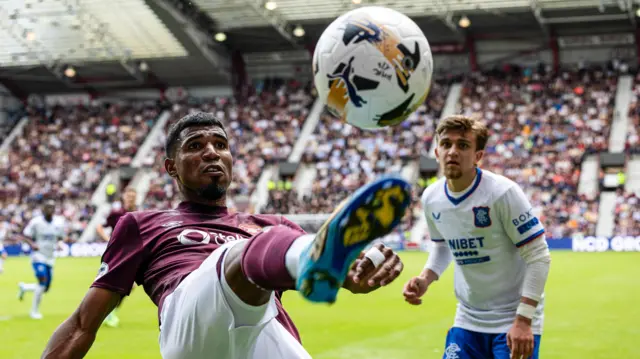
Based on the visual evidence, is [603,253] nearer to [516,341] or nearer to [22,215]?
[516,341]

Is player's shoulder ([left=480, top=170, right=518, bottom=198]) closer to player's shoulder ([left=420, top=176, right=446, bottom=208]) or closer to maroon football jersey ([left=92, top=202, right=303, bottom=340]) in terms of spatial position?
player's shoulder ([left=420, top=176, right=446, bottom=208])

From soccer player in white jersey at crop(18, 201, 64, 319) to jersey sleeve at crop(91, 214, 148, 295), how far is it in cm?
1014

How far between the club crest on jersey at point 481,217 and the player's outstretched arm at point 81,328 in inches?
88.4

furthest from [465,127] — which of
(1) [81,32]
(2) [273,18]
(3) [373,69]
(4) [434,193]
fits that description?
(1) [81,32]

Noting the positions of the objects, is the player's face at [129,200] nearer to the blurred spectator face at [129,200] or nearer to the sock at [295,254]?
the blurred spectator face at [129,200]

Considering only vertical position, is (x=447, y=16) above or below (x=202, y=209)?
above

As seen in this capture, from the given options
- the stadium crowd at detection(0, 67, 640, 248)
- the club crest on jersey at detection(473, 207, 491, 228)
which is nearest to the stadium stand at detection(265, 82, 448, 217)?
the stadium crowd at detection(0, 67, 640, 248)

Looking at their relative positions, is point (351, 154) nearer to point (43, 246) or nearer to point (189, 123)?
point (43, 246)

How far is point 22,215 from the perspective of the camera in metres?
39.1

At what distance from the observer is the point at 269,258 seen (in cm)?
268

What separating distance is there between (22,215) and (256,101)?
13.4 meters

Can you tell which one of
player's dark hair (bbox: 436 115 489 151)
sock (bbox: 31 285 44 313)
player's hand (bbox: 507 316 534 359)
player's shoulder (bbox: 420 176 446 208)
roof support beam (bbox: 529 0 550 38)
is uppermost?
roof support beam (bbox: 529 0 550 38)

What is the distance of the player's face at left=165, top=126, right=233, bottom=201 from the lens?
12.6 feet

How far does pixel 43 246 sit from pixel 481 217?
10445 mm
